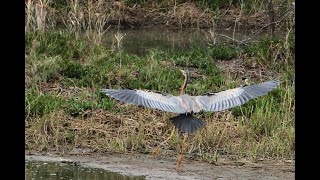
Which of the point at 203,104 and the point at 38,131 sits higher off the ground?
the point at 203,104

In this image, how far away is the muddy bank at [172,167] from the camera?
A: 26.2ft

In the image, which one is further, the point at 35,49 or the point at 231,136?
the point at 35,49

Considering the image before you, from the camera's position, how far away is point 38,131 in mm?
8938

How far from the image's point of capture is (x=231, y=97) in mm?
8195

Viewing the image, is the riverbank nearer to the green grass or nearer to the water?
the green grass

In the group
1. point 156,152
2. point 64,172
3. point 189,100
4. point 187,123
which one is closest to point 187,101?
point 189,100

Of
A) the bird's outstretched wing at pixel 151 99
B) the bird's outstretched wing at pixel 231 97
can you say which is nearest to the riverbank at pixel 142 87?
the bird's outstretched wing at pixel 231 97

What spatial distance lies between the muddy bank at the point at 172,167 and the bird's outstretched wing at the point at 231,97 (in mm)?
673

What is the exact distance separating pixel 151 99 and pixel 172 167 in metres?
0.79

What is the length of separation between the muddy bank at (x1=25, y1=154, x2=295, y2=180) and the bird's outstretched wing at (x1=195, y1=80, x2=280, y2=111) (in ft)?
2.21
